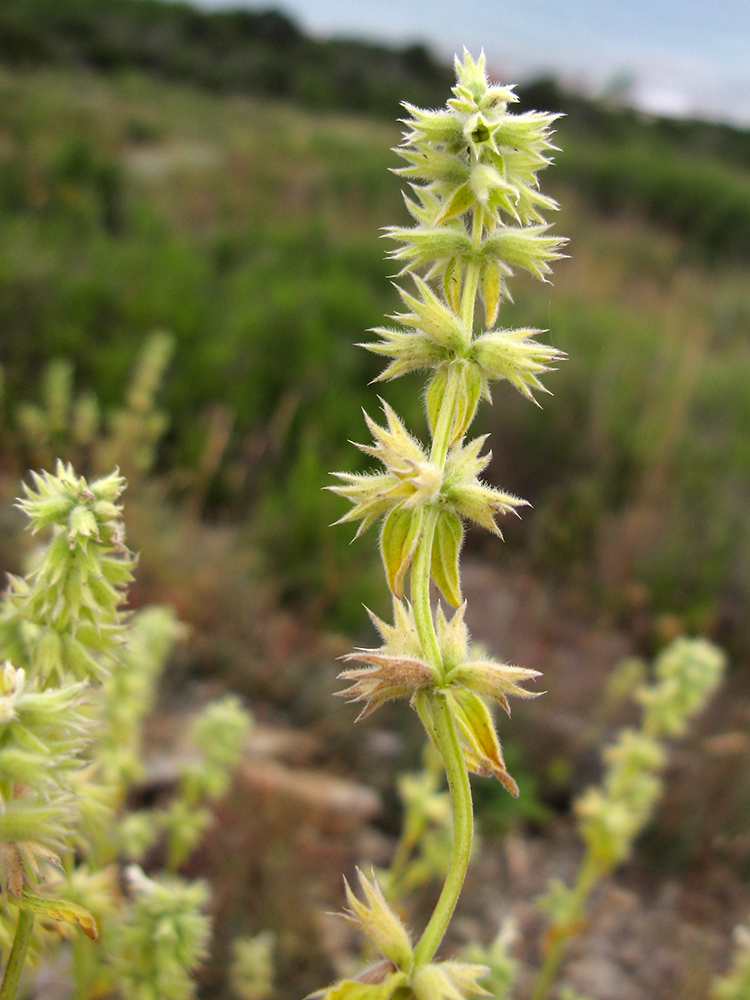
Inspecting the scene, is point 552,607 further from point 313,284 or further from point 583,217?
point 583,217

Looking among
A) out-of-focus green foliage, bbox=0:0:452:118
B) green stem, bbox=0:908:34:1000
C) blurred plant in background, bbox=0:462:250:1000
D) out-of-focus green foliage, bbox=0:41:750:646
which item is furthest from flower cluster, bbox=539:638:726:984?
out-of-focus green foliage, bbox=0:0:452:118

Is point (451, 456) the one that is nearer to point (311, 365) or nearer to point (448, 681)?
point (448, 681)

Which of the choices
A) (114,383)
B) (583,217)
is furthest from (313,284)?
(583,217)

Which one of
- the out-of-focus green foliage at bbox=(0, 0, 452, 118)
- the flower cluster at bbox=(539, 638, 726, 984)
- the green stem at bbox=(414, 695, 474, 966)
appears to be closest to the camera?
the green stem at bbox=(414, 695, 474, 966)

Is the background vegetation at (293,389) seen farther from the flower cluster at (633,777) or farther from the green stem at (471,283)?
the green stem at (471,283)

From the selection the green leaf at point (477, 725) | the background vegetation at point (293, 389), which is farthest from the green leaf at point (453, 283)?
the background vegetation at point (293, 389)

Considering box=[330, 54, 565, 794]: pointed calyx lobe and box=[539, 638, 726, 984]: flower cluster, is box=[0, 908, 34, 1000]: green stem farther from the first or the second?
box=[539, 638, 726, 984]: flower cluster

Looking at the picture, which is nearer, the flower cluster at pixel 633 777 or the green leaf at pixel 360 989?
the green leaf at pixel 360 989

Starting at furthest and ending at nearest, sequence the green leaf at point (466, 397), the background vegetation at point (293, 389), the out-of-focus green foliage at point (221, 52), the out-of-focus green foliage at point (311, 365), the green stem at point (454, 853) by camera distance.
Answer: the out-of-focus green foliage at point (221, 52) → the out-of-focus green foliage at point (311, 365) → the background vegetation at point (293, 389) → the green leaf at point (466, 397) → the green stem at point (454, 853)
